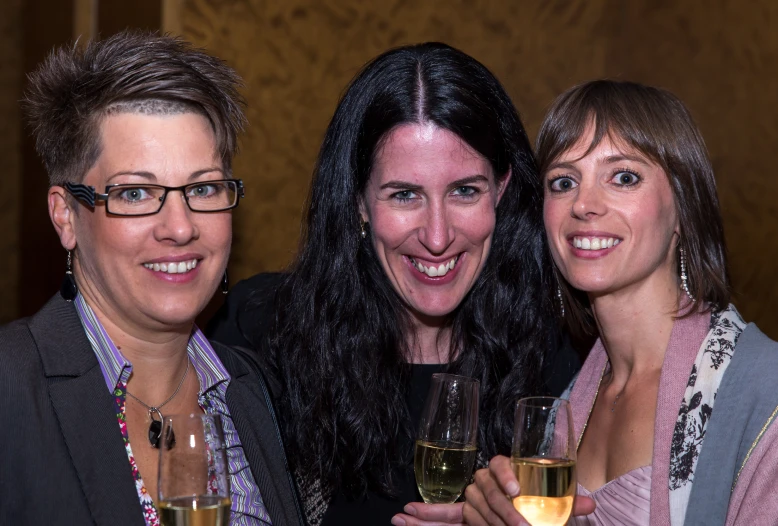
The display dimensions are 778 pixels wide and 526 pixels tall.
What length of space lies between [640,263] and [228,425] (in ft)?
3.74

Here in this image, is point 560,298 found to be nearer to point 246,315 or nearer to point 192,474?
point 246,315

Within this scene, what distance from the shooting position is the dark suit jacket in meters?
1.76

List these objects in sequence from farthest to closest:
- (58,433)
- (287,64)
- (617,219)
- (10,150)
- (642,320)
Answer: (10,150) → (287,64) → (642,320) → (617,219) → (58,433)

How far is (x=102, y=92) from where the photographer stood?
6.46 feet

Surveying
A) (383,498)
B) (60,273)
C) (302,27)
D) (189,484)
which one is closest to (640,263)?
(383,498)

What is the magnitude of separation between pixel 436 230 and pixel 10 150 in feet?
9.48

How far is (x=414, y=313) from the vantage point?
280cm

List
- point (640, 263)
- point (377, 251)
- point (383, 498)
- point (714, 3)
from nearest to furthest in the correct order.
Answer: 1. point (640, 263)
2. point (383, 498)
3. point (377, 251)
4. point (714, 3)

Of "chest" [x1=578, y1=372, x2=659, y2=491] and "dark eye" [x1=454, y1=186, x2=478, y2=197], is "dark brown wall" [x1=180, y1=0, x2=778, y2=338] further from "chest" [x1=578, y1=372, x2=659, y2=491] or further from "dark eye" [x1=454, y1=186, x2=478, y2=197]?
"chest" [x1=578, y1=372, x2=659, y2=491]

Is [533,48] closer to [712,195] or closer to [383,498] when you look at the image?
[712,195]

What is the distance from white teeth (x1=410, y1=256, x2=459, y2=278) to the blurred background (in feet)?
3.85

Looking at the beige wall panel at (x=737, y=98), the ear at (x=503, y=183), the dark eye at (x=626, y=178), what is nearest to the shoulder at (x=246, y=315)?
the ear at (x=503, y=183)

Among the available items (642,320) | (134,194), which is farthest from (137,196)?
(642,320)

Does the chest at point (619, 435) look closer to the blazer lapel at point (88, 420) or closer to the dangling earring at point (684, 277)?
the dangling earring at point (684, 277)
